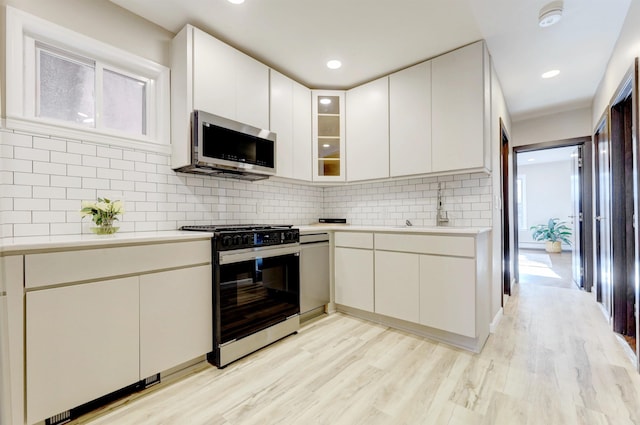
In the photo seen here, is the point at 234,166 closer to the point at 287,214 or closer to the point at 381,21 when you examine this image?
the point at 287,214

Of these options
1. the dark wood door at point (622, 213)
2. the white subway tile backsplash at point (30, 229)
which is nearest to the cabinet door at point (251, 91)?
the white subway tile backsplash at point (30, 229)

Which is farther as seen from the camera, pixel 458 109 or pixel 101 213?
pixel 458 109

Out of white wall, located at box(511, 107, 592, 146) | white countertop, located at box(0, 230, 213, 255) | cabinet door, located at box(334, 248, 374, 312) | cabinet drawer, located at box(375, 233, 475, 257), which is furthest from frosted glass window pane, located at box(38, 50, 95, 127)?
white wall, located at box(511, 107, 592, 146)

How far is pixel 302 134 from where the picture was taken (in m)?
3.25

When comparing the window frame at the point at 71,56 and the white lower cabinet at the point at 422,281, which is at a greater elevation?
the window frame at the point at 71,56

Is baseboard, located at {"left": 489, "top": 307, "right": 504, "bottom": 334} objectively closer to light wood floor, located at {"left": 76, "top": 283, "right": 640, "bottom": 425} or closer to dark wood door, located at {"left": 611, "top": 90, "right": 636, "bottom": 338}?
light wood floor, located at {"left": 76, "top": 283, "right": 640, "bottom": 425}

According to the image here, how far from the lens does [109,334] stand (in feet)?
5.16

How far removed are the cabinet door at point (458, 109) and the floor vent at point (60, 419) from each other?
10.1 feet

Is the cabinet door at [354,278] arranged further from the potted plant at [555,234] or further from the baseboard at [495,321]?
the potted plant at [555,234]

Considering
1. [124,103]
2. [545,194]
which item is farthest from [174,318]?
[545,194]

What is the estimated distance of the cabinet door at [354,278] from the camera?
284 cm

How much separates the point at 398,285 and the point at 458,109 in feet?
5.49

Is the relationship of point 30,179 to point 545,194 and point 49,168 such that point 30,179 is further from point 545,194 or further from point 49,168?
point 545,194

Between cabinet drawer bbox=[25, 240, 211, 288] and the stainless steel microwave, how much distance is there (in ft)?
2.31
